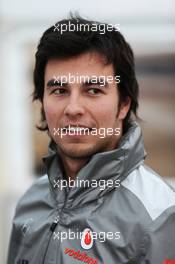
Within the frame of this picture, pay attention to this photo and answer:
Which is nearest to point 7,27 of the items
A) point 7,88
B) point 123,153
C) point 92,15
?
point 7,88

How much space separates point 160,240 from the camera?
3.28 feet

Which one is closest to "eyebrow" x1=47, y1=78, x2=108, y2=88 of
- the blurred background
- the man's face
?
the man's face

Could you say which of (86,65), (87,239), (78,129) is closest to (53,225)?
(87,239)

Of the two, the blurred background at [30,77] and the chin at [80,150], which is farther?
the blurred background at [30,77]

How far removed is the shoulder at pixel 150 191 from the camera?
1021mm

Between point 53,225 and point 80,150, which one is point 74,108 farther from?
point 53,225

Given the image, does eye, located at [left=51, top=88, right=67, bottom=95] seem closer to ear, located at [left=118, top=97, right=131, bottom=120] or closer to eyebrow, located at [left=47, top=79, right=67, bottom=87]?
eyebrow, located at [left=47, top=79, right=67, bottom=87]

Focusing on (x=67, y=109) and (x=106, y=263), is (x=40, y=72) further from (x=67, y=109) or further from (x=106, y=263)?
(x=106, y=263)

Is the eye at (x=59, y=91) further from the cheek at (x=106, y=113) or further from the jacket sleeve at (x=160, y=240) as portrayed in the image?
the jacket sleeve at (x=160, y=240)

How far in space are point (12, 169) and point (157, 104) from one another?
51cm

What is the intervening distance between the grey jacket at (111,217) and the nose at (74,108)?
0.27 feet

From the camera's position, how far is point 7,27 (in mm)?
1680

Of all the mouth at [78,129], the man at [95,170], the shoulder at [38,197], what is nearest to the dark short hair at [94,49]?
the man at [95,170]

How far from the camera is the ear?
1149mm
